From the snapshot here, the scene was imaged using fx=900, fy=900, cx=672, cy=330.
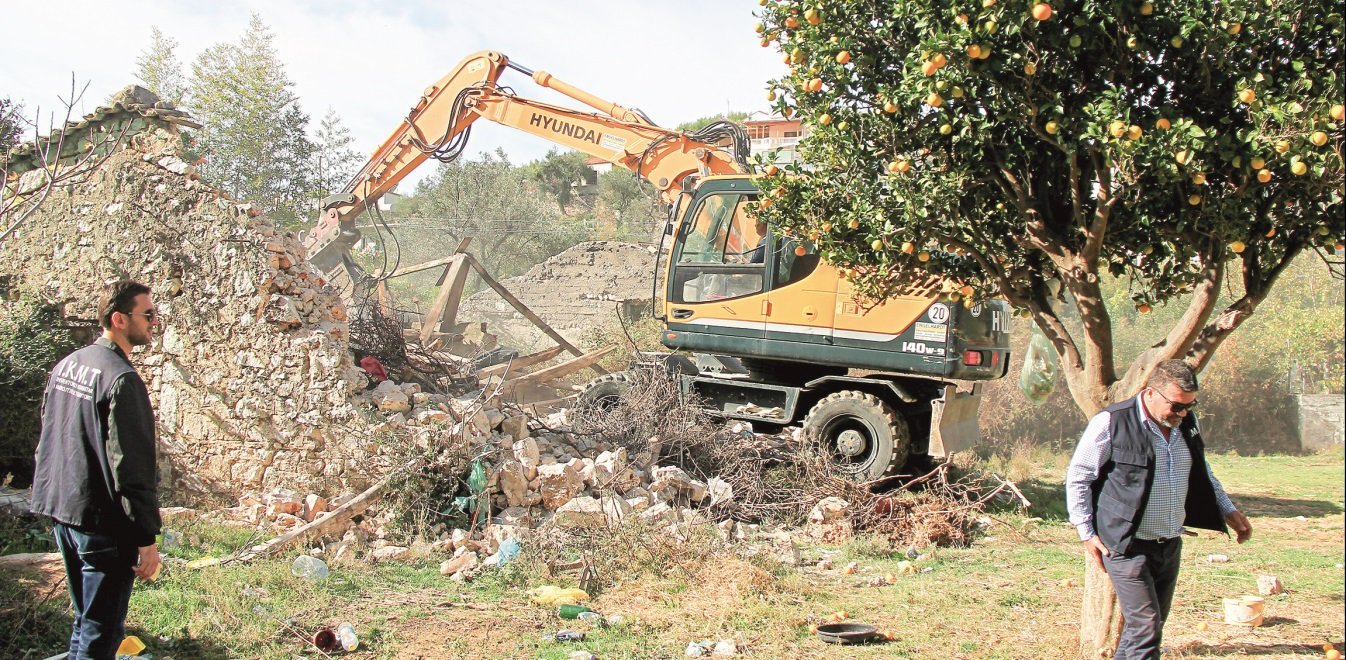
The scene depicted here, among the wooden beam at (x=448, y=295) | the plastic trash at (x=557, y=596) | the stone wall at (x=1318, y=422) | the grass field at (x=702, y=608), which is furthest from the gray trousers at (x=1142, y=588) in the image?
the stone wall at (x=1318, y=422)

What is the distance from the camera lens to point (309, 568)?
5801mm

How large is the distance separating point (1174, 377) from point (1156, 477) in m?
0.43

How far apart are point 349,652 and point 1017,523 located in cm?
612

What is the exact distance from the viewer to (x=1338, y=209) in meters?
3.97

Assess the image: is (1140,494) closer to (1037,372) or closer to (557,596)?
(557,596)

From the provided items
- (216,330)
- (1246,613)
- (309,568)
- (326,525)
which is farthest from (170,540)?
(1246,613)

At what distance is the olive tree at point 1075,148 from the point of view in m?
3.78

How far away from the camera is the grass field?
4.69 metres

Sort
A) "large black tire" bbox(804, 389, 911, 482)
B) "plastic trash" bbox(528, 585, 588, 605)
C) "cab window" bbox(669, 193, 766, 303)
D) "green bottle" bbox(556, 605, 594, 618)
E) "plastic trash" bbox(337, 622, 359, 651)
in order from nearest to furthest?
"plastic trash" bbox(337, 622, 359, 651) → "green bottle" bbox(556, 605, 594, 618) → "plastic trash" bbox(528, 585, 588, 605) → "large black tire" bbox(804, 389, 911, 482) → "cab window" bbox(669, 193, 766, 303)

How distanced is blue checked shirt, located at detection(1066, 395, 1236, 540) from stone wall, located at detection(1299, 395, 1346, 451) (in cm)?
1314

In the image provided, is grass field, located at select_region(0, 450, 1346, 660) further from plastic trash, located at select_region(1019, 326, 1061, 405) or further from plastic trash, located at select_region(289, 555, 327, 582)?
plastic trash, located at select_region(1019, 326, 1061, 405)

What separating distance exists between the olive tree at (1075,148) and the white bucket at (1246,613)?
4.31 feet

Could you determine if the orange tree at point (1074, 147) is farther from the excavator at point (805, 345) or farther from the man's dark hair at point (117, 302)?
the man's dark hair at point (117, 302)

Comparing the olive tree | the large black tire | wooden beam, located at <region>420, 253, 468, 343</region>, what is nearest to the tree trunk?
the olive tree
